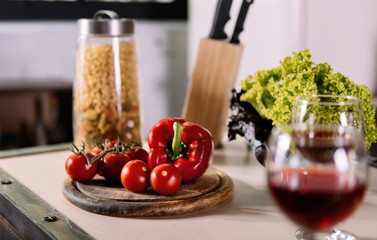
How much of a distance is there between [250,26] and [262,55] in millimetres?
196

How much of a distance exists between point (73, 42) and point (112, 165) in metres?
2.49

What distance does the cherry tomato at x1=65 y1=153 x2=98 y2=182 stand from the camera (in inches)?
45.3

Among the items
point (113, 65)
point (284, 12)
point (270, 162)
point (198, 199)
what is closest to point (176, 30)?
point (284, 12)

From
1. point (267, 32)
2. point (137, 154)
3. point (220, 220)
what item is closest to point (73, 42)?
point (267, 32)

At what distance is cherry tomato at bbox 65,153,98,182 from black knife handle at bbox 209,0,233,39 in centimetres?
66

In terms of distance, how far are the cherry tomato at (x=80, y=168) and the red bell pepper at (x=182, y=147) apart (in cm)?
13

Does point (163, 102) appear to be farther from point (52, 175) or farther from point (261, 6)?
point (52, 175)

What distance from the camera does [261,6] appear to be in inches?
126

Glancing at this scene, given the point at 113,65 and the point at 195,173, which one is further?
the point at 113,65

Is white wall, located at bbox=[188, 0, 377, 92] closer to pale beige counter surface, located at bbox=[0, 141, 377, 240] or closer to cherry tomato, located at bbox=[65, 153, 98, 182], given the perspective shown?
pale beige counter surface, located at bbox=[0, 141, 377, 240]

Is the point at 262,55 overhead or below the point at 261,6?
below

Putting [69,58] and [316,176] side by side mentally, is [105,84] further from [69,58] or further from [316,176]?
[69,58]

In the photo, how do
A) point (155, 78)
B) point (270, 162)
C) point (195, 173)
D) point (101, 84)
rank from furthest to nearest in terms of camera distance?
point (155, 78)
point (101, 84)
point (195, 173)
point (270, 162)

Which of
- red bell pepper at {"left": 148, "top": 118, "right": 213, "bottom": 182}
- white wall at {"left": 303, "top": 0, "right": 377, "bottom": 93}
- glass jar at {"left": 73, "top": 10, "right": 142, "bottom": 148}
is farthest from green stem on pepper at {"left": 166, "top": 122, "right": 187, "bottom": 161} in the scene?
white wall at {"left": 303, "top": 0, "right": 377, "bottom": 93}
